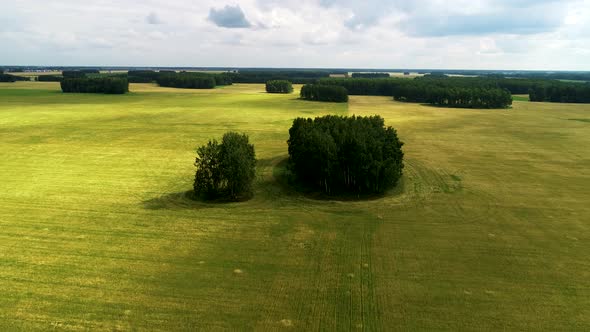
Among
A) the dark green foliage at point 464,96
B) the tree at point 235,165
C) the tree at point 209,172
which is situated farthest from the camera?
the dark green foliage at point 464,96

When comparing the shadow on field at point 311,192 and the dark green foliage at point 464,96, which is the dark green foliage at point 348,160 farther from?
the dark green foliage at point 464,96

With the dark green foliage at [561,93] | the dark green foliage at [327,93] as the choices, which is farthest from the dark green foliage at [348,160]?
the dark green foliage at [561,93]

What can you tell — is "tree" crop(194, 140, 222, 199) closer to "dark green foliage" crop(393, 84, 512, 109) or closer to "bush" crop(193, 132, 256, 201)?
"bush" crop(193, 132, 256, 201)

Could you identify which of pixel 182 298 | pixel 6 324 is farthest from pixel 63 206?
pixel 182 298

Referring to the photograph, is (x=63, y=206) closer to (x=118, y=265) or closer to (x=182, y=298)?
(x=118, y=265)

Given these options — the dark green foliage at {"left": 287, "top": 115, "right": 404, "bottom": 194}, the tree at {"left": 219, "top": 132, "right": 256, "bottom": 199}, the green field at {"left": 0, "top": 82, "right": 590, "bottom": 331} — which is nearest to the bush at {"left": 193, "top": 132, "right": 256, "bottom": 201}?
the tree at {"left": 219, "top": 132, "right": 256, "bottom": 199}
